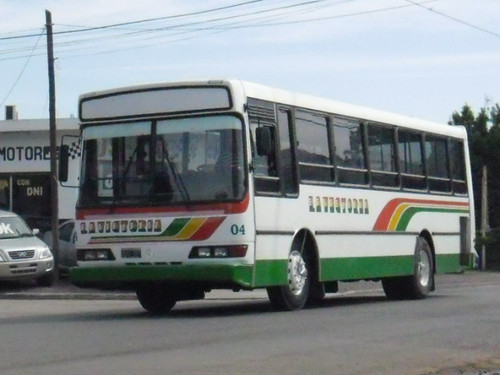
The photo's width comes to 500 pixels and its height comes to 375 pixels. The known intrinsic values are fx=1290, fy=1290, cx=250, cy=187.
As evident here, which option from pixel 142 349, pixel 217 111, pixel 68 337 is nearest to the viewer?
pixel 142 349

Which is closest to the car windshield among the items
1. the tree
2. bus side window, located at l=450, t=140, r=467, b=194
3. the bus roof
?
bus side window, located at l=450, t=140, r=467, b=194

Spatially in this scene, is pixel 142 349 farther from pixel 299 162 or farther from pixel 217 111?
pixel 299 162

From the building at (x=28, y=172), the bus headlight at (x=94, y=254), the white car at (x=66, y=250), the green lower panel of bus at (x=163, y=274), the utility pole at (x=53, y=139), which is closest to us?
the green lower panel of bus at (x=163, y=274)

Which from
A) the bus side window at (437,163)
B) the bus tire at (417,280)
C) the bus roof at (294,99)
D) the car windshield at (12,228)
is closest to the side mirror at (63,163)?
the bus roof at (294,99)

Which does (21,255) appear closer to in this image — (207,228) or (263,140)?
(207,228)

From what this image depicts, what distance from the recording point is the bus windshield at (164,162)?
53.4 feet

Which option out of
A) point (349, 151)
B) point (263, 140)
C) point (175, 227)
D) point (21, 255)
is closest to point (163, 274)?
point (175, 227)

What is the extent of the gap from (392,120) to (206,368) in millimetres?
11196

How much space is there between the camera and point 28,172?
122 ft

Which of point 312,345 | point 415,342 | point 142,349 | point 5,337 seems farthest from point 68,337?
point 415,342

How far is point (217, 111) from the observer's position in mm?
16469

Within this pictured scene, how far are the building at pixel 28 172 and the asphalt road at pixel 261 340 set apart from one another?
643 inches

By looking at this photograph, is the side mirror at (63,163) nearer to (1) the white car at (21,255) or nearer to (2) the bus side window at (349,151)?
(2) the bus side window at (349,151)

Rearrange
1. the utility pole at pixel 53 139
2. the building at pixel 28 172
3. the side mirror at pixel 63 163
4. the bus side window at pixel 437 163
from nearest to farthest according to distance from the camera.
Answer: the side mirror at pixel 63 163
the bus side window at pixel 437 163
the utility pole at pixel 53 139
the building at pixel 28 172
